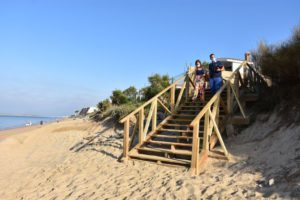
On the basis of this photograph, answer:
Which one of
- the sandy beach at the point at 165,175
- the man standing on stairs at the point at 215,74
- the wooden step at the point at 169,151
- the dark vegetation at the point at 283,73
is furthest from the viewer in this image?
the man standing on stairs at the point at 215,74

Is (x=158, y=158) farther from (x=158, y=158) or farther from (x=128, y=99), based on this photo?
(x=128, y=99)

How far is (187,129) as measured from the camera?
9.32 meters

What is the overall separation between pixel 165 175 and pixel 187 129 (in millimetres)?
2345

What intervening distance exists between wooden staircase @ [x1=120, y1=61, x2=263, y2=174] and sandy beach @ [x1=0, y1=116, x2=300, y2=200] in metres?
0.30

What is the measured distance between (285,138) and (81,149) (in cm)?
719

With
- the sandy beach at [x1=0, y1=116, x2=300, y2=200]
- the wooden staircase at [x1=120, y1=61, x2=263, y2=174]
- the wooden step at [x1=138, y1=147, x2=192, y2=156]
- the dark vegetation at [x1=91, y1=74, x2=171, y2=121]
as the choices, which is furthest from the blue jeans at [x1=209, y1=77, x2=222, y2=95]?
the dark vegetation at [x1=91, y1=74, x2=171, y2=121]

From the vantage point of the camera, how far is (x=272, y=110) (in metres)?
9.18

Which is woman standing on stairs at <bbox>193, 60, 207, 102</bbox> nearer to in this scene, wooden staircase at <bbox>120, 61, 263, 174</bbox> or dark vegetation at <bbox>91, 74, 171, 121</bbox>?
wooden staircase at <bbox>120, 61, 263, 174</bbox>

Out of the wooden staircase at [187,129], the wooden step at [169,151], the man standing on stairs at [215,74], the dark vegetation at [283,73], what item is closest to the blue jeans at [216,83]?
the man standing on stairs at [215,74]

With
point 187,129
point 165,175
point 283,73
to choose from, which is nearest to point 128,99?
point 187,129

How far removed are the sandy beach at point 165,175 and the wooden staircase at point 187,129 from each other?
0.30 meters

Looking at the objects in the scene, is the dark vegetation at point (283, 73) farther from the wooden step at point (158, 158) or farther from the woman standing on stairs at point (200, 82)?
the wooden step at point (158, 158)

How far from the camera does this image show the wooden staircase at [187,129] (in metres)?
7.66

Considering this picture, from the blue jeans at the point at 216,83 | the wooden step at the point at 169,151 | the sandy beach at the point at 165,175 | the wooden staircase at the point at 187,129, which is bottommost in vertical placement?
the sandy beach at the point at 165,175
